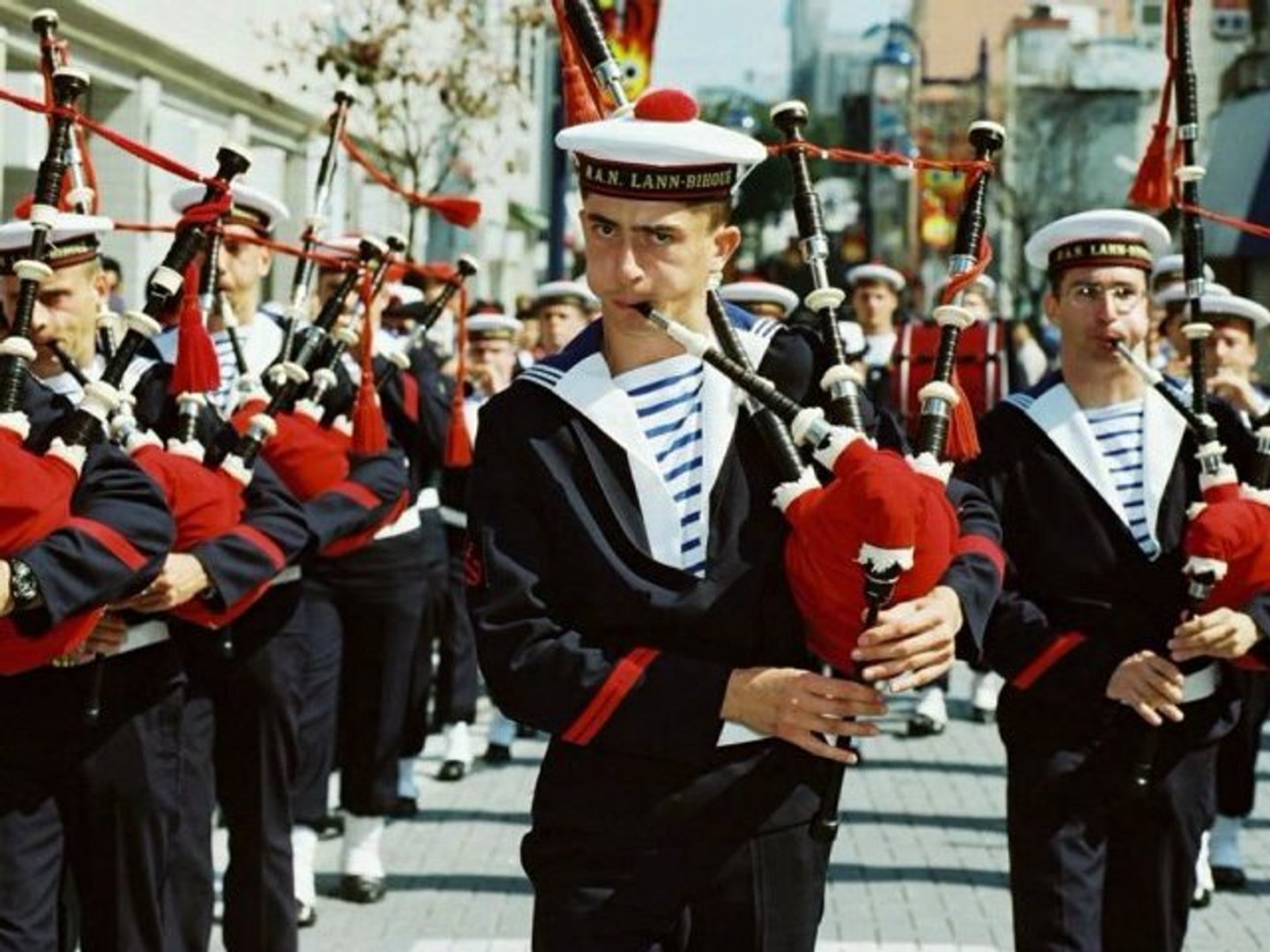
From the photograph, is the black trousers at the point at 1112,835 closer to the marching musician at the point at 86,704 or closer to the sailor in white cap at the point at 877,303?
the marching musician at the point at 86,704

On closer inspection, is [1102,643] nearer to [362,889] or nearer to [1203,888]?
[1203,888]

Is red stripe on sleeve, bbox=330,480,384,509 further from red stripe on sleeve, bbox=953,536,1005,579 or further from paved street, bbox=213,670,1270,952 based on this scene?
red stripe on sleeve, bbox=953,536,1005,579

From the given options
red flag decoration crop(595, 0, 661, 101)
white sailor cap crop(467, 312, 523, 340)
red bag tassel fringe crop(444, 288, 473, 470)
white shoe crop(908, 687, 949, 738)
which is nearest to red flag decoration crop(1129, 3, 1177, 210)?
red bag tassel fringe crop(444, 288, 473, 470)

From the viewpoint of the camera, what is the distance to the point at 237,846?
22.8ft

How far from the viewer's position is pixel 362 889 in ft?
27.7

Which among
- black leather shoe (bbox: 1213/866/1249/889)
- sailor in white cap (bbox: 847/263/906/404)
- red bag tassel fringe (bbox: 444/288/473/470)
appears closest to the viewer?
black leather shoe (bbox: 1213/866/1249/889)

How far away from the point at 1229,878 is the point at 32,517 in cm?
545

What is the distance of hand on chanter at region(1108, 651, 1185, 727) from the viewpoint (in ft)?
18.2

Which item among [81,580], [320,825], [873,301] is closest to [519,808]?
[320,825]

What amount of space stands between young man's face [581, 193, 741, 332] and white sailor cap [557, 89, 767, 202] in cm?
2

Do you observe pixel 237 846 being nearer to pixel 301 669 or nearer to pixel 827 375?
pixel 301 669

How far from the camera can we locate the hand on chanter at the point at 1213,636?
5516mm

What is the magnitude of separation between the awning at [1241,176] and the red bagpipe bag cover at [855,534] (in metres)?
25.7

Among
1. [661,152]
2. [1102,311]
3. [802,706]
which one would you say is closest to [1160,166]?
[1102,311]
